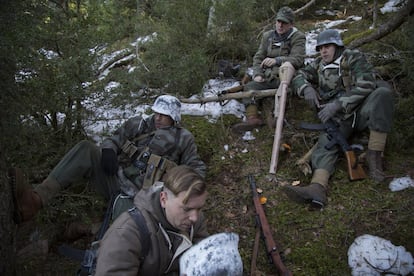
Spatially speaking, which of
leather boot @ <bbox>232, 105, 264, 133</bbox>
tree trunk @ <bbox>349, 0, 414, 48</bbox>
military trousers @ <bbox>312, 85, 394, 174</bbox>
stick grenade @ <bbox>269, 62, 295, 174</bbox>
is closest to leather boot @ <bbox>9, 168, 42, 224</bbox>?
stick grenade @ <bbox>269, 62, 295, 174</bbox>

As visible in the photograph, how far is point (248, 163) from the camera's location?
5148 millimetres

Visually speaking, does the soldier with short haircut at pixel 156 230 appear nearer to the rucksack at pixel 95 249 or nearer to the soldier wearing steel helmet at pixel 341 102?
the rucksack at pixel 95 249

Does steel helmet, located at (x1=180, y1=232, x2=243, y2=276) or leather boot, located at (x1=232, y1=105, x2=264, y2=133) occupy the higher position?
steel helmet, located at (x1=180, y1=232, x2=243, y2=276)

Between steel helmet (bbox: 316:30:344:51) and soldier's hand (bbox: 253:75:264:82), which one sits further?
soldier's hand (bbox: 253:75:264:82)

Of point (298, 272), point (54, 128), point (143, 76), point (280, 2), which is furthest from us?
point (280, 2)

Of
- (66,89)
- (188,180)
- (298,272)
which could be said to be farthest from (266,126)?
(188,180)

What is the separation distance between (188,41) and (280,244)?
440 centimetres

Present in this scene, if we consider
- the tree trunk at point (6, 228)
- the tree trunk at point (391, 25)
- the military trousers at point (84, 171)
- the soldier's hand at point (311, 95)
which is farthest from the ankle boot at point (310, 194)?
the tree trunk at point (391, 25)

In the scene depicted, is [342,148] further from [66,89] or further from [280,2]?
[280,2]

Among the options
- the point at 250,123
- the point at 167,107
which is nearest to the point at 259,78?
the point at 250,123

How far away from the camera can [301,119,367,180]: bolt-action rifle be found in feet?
14.6

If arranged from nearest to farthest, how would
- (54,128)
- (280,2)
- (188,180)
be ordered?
1. (188,180)
2. (54,128)
3. (280,2)

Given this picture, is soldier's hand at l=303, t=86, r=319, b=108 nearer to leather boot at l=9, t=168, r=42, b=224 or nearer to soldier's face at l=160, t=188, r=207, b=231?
soldier's face at l=160, t=188, r=207, b=231

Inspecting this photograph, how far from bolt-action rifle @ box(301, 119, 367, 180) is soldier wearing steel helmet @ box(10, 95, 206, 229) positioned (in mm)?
1759
